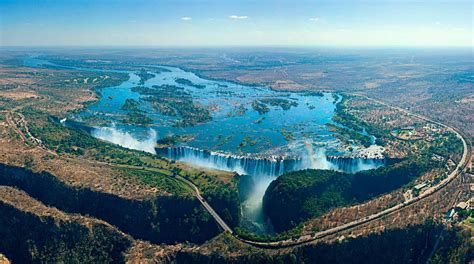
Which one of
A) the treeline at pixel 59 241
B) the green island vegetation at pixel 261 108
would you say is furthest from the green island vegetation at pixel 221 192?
the green island vegetation at pixel 261 108

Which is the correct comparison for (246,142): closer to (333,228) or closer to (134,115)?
(333,228)

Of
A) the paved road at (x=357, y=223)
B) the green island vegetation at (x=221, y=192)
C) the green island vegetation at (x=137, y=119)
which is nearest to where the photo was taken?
the paved road at (x=357, y=223)

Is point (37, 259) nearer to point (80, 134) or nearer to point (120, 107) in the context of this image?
point (80, 134)

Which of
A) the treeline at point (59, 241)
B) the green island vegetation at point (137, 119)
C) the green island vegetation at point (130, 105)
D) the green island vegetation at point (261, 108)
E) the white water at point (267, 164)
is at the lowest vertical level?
the treeline at point (59, 241)

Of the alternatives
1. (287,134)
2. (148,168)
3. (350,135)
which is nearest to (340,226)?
(148,168)

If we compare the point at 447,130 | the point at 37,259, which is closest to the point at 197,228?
the point at 37,259

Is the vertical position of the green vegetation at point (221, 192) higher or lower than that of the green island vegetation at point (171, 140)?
lower

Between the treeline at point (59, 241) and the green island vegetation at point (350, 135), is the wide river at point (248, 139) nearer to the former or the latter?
the green island vegetation at point (350, 135)
